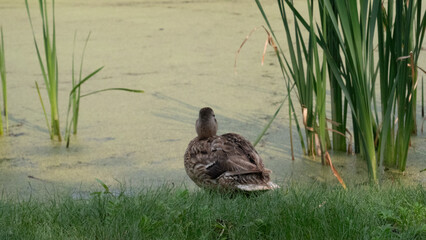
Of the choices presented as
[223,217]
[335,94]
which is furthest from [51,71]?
[223,217]

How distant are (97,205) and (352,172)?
1.32m

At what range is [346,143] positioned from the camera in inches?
131

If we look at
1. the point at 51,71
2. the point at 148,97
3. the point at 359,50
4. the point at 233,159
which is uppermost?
the point at 359,50

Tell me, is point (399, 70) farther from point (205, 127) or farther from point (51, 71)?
point (51, 71)

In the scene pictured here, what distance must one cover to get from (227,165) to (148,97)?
163 centimetres

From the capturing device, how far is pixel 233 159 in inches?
99.8

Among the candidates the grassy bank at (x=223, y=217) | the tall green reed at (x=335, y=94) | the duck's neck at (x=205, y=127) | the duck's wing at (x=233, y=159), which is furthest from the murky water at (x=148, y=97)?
the grassy bank at (x=223, y=217)

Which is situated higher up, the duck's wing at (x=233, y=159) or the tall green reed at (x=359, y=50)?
the tall green reed at (x=359, y=50)

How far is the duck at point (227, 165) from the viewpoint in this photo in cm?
248

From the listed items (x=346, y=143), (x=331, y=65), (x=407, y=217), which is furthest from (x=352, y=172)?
(x=407, y=217)

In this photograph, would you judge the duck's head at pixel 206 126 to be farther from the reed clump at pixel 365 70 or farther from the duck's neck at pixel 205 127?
the reed clump at pixel 365 70

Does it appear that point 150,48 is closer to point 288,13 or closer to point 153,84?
point 153,84

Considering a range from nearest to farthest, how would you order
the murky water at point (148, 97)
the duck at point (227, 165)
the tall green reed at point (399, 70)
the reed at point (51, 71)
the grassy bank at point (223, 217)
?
1. the grassy bank at point (223, 217)
2. the duck at point (227, 165)
3. the tall green reed at point (399, 70)
4. the murky water at point (148, 97)
5. the reed at point (51, 71)

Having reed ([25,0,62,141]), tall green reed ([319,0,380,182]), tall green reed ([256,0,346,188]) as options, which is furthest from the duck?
reed ([25,0,62,141])
